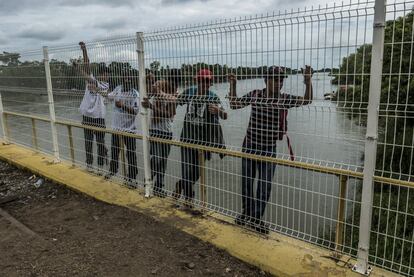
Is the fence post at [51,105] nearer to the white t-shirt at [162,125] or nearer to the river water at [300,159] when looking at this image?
the river water at [300,159]

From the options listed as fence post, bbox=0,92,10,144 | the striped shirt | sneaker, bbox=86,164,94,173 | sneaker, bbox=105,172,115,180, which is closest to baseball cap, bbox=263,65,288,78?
the striped shirt

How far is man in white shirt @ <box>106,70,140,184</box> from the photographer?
4.81 meters

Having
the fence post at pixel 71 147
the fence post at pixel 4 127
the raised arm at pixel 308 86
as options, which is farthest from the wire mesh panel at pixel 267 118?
the fence post at pixel 4 127

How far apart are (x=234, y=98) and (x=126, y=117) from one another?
79.2 inches

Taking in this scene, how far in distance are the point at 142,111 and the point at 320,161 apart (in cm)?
228

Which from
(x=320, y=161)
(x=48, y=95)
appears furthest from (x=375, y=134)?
(x=48, y=95)

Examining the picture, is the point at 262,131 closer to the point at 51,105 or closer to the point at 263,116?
the point at 263,116

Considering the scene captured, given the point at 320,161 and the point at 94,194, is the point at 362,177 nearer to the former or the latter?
the point at 320,161

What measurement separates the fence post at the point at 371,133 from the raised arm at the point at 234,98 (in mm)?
1129

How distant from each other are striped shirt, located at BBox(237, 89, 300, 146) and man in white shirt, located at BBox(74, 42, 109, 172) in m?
2.39

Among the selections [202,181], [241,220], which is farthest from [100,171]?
[241,220]

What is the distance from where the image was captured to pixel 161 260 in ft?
11.2

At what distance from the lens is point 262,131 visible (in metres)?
3.57

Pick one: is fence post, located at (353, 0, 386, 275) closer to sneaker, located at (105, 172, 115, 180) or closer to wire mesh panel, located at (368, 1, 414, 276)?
wire mesh panel, located at (368, 1, 414, 276)
